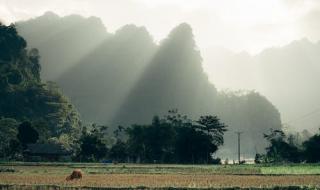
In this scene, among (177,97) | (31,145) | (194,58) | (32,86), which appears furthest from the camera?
(194,58)

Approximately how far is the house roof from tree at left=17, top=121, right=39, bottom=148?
192 centimetres

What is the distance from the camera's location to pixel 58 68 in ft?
603

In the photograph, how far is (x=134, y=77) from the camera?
178 metres

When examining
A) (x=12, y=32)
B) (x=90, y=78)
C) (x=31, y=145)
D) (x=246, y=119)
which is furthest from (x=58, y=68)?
(x=31, y=145)

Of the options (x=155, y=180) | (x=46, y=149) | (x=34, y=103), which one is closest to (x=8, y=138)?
(x=46, y=149)

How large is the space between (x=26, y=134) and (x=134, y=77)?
99386 mm

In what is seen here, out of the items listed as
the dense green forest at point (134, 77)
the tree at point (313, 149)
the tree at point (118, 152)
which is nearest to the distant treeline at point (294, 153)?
the tree at point (313, 149)

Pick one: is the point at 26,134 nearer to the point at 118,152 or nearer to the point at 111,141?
the point at 118,152

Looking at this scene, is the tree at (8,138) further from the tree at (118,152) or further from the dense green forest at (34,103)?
the dense green forest at (34,103)

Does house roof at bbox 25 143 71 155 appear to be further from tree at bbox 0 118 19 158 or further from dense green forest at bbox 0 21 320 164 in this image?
tree at bbox 0 118 19 158

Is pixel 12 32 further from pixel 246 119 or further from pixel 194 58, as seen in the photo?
pixel 246 119

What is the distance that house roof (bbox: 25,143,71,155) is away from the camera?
253ft

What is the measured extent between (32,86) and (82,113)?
42835 millimetres

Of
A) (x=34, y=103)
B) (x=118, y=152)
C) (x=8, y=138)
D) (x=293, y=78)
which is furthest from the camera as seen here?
(x=293, y=78)
